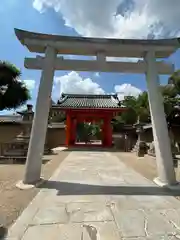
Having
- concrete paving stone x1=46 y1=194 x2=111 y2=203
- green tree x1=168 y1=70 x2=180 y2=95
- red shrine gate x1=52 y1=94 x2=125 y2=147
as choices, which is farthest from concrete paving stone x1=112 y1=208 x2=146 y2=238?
red shrine gate x1=52 y1=94 x2=125 y2=147

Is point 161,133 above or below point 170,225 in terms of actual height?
above

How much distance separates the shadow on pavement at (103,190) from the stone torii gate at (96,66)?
46 cm

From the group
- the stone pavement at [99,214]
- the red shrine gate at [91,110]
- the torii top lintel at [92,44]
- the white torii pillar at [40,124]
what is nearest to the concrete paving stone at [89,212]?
the stone pavement at [99,214]

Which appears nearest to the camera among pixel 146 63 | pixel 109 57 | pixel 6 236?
pixel 6 236

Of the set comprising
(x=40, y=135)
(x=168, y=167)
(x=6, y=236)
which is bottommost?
(x=6, y=236)

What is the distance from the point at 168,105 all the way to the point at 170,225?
13.3 meters

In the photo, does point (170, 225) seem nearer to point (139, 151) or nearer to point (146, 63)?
point (146, 63)

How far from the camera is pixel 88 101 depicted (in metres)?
21.4

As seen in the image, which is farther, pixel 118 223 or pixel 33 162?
pixel 33 162

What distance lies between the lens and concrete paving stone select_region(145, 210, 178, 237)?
3066mm

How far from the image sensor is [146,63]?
6.54 meters

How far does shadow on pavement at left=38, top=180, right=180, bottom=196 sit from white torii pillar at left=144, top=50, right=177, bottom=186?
0.48 metres

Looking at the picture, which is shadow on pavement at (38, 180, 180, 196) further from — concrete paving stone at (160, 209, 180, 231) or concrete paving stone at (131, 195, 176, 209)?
concrete paving stone at (160, 209, 180, 231)

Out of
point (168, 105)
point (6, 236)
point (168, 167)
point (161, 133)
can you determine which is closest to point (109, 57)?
point (161, 133)
